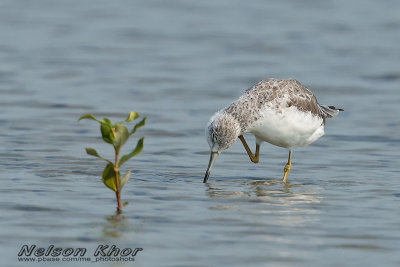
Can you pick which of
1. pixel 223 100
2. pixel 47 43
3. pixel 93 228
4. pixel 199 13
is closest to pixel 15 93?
pixel 223 100

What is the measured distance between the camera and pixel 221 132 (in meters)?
10.9

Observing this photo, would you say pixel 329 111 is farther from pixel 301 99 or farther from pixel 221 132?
pixel 221 132

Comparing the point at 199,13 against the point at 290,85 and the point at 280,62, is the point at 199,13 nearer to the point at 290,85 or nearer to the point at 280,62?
the point at 280,62

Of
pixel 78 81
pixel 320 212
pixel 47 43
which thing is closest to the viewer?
pixel 320 212

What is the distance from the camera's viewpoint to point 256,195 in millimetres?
10516

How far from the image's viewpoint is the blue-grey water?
27.5 ft

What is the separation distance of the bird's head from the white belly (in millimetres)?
300

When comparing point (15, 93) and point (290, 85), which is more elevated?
point (290, 85)

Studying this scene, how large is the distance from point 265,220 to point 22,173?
3556mm

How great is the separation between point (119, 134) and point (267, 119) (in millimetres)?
2891

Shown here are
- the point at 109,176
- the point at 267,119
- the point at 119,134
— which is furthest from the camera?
the point at 267,119

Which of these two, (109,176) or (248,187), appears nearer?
(109,176)

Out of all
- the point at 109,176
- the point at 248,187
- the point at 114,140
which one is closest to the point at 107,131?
the point at 114,140

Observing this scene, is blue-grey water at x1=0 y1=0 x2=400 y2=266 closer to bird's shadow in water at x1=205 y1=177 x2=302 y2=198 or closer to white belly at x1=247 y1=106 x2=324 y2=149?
bird's shadow in water at x1=205 y1=177 x2=302 y2=198
